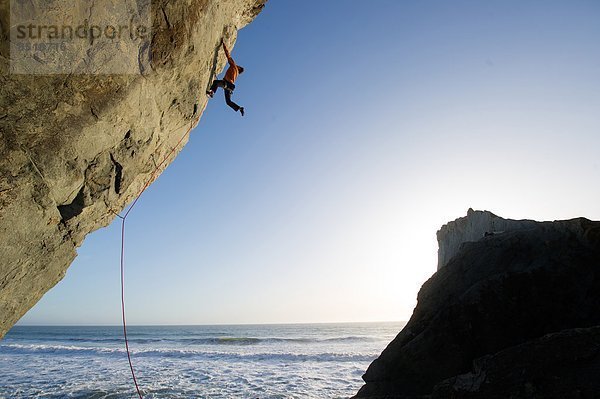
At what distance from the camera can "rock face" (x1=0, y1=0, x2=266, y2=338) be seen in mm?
4559

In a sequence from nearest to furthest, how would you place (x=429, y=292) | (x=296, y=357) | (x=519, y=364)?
(x=519, y=364) → (x=429, y=292) → (x=296, y=357)

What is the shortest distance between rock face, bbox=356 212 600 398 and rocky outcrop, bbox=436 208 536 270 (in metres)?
0.66

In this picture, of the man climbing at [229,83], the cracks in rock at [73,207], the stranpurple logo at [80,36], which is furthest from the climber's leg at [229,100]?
the cracks in rock at [73,207]

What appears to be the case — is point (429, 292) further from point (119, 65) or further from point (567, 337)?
point (119, 65)

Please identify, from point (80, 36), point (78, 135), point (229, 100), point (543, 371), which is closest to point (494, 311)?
point (543, 371)

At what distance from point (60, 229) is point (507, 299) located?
26.0 feet

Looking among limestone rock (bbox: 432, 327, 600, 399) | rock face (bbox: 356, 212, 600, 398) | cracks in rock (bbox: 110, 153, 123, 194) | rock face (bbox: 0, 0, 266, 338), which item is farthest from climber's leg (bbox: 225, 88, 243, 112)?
Result: limestone rock (bbox: 432, 327, 600, 399)

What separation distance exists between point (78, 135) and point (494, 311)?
7.32m

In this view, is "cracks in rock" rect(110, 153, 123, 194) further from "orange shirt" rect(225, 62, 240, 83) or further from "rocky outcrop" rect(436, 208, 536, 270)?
"rocky outcrop" rect(436, 208, 536, 270)

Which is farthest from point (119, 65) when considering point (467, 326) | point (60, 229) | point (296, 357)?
point (296, 357)

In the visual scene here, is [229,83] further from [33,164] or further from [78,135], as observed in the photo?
[33,164]

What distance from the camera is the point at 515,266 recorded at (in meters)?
6.15

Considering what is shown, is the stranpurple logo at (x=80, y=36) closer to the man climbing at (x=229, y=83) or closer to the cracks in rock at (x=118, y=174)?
the cracks in rock at (x=118, y=174)

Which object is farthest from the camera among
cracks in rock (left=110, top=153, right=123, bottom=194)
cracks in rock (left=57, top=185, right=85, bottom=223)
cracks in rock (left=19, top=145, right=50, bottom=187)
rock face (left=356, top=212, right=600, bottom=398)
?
cracks in rock (left=110, top=153, right=123, bottom=194)
